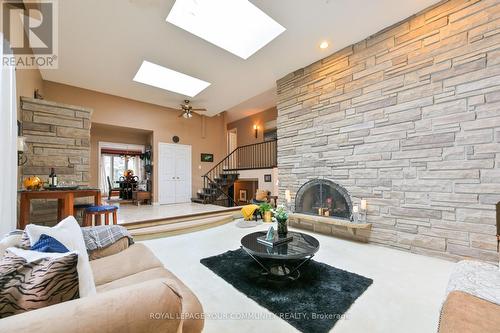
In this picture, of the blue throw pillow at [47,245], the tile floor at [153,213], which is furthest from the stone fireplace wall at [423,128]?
the blue throw pillow at [47,245]

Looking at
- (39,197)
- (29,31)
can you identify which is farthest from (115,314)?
(29,31)

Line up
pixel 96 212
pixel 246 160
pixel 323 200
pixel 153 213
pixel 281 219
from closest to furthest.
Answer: pixel 281 219 → pixel 96 212 → pixel 323 200 → pixel 153 213 → pixel 246 160

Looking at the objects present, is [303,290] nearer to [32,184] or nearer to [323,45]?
[32,184]

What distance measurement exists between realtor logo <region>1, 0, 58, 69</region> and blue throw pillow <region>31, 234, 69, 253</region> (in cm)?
196

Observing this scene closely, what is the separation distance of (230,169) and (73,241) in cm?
678

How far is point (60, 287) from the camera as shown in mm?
765

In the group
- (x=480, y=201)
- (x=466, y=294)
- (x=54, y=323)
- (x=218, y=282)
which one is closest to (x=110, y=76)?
(x=218, y=282)

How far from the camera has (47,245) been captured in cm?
102

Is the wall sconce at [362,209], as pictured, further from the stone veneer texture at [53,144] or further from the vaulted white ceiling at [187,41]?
the stone veneer texture at [53,144]

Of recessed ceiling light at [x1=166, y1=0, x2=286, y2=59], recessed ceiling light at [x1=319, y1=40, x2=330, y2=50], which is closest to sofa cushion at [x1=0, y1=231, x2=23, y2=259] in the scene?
recessed ceiling light at [x1=166, y1=0, x2=286, y2=59]

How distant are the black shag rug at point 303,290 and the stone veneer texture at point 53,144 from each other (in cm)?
300

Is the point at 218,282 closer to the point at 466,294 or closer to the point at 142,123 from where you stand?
the point at 466,294

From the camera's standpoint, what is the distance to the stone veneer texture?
3266 mm

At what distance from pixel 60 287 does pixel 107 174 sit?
38.4 feet
